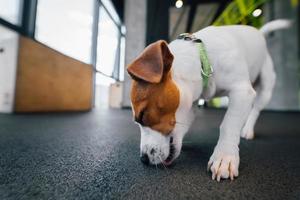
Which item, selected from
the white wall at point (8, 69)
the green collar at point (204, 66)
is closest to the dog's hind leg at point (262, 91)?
Answer: the green collar at point (204, 66)

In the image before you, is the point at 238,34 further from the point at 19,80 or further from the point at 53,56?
the point at 53,56

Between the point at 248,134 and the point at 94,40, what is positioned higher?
the point at 94,40

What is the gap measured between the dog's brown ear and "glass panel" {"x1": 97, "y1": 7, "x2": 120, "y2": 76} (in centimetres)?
515

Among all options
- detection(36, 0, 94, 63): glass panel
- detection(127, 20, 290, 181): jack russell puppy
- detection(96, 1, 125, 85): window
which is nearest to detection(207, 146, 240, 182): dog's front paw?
detection(127, 20, 290, 181): jack russell puppy

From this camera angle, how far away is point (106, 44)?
6.29m

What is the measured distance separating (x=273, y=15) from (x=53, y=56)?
494cm

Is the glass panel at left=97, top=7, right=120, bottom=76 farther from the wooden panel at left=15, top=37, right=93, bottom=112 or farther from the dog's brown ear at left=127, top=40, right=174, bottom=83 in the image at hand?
the dog's brown ear at left=127, top=40, right=174, bottom=83

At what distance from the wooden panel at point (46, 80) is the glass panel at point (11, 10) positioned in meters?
0.25

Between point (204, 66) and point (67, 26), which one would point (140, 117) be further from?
point (67, 26)

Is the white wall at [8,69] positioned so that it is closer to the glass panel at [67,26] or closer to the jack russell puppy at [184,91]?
the glass panel at [67,26]

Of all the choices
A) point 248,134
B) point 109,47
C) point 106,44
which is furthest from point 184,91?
point 109,47

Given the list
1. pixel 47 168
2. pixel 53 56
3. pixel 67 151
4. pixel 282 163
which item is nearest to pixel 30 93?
pixel 53 56

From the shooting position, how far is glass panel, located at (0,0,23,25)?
265 centimetres

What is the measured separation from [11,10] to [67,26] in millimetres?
1179
